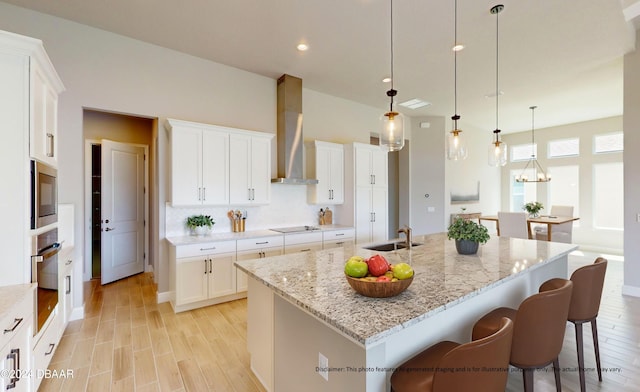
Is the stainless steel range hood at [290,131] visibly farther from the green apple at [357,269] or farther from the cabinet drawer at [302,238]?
the green apple at [357,269]

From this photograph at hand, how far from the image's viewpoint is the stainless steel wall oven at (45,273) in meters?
1.96

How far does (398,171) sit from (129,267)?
20.2ft

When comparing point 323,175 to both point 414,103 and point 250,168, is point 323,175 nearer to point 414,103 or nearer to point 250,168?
point 250,168

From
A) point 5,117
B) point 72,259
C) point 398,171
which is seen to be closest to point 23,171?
point 5,117

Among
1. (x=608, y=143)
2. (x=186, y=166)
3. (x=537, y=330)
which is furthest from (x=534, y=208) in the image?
(x=186, y=166)

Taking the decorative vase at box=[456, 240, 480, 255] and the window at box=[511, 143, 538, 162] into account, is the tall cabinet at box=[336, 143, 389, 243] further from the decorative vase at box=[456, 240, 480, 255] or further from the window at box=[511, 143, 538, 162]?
the window at box=[511, 143, 538, 162]

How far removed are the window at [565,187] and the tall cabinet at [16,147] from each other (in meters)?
10.7

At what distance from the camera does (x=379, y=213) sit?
5.34 metres

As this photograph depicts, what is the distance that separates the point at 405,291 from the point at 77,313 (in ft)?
12.3

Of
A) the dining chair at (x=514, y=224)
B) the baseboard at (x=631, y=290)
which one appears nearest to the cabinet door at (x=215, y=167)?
the dining chair at (x=514, y=224)

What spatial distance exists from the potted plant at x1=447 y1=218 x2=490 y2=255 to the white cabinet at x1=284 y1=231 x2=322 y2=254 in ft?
6.94

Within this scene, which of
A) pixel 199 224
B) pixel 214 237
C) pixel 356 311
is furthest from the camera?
pixel 199 224

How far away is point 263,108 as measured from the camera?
466 cm

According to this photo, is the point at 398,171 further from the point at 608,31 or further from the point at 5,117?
the point at 5,117
